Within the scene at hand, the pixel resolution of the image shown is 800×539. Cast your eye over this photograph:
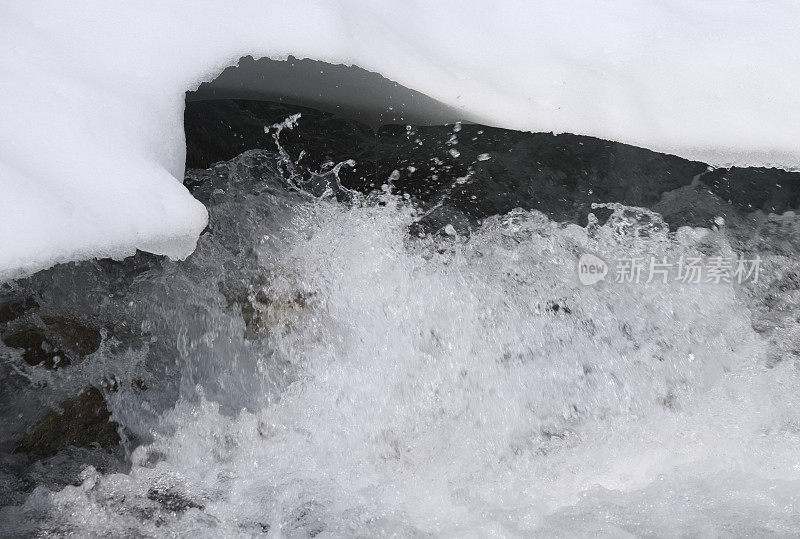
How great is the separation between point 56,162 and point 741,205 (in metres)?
1.93

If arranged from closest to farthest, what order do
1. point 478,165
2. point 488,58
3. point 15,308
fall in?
point 15,308 < point 488,58 < point 478,165

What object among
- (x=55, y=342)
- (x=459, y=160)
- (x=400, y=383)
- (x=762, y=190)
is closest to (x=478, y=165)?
(x=459, y=160)

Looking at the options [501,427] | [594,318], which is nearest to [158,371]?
[501,427]

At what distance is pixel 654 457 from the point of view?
197 centimetres

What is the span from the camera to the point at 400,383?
1.95m

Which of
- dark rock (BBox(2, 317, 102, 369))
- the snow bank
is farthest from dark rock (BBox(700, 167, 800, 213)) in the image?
dark rock (BBox(2, 317, 102, 369))

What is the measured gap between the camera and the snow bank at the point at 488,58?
5.73 feet

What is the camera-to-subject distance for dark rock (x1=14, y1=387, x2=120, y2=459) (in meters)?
1.82

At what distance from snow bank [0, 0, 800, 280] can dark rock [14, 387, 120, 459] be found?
685 mm

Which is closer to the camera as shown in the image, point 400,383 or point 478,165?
point 400,383

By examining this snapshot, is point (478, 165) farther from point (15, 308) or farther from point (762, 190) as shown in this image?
point (15, 308)

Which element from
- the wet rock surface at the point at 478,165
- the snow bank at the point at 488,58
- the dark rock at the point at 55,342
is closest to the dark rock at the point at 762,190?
the wet rock surface at the point at 478,165

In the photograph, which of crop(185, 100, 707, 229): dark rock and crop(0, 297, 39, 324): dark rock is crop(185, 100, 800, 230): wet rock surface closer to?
crop(185, 100, 707, 229): dark rock

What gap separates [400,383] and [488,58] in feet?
3.08
